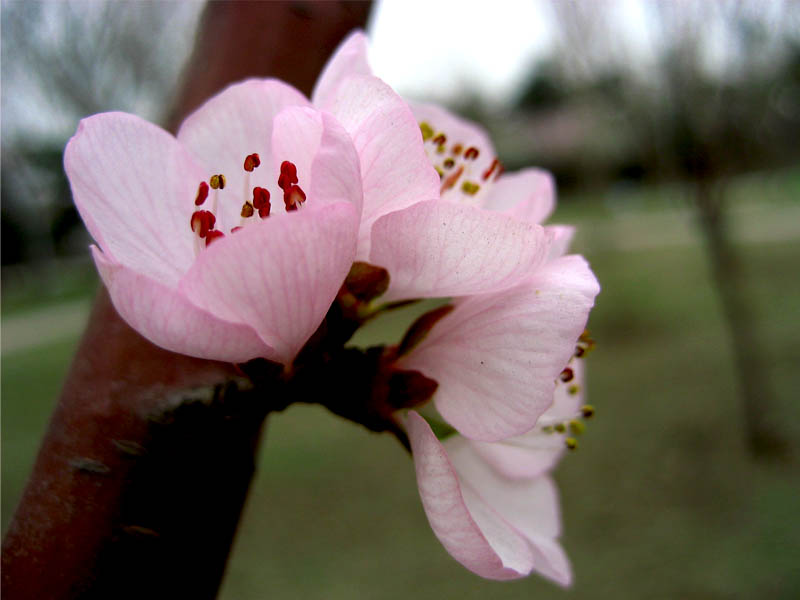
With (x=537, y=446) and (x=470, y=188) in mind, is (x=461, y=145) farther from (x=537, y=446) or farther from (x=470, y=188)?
(x=537, y=446)

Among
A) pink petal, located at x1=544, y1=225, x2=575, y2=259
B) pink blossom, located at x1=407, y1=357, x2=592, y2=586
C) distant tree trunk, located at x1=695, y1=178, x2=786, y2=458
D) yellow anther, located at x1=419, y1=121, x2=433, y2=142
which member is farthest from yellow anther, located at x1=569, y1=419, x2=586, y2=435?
distant tree trunk, located at x1=695, y1=178, x2=786, y2=458

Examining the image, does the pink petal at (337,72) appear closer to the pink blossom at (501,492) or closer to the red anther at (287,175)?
the red anther at (287,175)

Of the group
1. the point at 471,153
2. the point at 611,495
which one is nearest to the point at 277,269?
the point at 471,153

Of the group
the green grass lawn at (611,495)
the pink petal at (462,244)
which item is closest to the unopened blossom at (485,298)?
the pink petal at (462,244)

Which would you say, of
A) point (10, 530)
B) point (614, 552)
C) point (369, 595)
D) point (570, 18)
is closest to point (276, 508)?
point (369, 595)

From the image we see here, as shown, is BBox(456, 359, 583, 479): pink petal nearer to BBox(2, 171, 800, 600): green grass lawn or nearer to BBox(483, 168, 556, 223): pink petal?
BBox(483, 168, 556, 223): pink petal

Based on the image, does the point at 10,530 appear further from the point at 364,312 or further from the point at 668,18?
the point at 668,18
